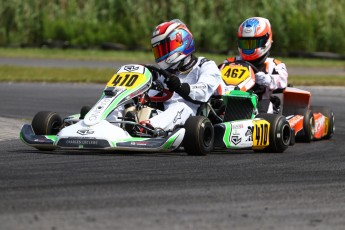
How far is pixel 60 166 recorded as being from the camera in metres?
8.16

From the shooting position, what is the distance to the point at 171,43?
10.2 metres

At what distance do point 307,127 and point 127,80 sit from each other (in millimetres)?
2755

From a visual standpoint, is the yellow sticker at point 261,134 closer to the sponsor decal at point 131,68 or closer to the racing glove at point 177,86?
the racing glove at point 177,86

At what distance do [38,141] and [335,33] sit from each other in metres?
20.7

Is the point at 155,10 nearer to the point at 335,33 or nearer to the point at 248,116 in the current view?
the point at 335,33

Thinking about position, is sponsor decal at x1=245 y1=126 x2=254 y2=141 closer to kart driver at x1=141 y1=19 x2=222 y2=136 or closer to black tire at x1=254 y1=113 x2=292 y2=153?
black tire at x1=254 y1=113 x2=292 y2=153

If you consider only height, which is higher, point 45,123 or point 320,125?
point 45,123

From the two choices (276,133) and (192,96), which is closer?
(192,96)

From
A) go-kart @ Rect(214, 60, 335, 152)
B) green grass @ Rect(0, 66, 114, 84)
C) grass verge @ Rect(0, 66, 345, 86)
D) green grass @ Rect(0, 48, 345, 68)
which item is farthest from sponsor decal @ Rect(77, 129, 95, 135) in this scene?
green grass @ Rect(0, 48, 345, 68)

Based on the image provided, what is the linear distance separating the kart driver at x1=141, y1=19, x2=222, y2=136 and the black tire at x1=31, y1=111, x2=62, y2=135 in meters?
1.00

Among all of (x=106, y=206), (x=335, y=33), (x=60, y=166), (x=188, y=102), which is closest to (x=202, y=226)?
(x=106, y=206)

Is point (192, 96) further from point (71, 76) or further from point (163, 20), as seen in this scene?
point (163, 20)

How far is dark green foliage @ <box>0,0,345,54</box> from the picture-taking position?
2933 centimetres

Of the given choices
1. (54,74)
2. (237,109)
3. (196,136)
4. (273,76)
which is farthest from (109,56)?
(196,136)
